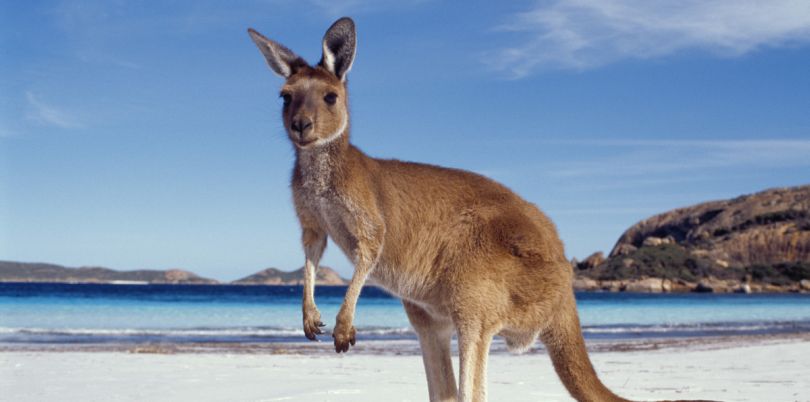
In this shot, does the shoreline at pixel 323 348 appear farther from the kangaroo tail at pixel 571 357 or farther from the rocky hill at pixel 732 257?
the rocky hill at pixel 732 257

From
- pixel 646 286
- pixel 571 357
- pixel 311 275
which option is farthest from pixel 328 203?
pixel 646 286

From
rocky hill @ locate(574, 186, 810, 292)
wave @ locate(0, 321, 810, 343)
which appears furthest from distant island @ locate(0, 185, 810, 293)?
wave @ locate(0, 321, 810, 343)

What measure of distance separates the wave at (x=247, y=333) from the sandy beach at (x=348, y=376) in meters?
4.79

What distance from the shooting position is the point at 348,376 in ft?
32.0

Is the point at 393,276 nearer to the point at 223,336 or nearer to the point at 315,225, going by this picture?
the point at 315,225

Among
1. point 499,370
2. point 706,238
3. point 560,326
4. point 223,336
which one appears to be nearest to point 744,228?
point 706,238

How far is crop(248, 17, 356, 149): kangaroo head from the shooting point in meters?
3.54

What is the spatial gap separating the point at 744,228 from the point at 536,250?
8971 cm

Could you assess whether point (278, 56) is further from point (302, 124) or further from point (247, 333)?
point (247, 333)

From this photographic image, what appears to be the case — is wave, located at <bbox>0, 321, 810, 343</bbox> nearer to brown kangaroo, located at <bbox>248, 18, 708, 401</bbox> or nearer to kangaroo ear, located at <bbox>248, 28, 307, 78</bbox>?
brown kangaroo, located at <bbox>248, 18, 708, 401</bbox>

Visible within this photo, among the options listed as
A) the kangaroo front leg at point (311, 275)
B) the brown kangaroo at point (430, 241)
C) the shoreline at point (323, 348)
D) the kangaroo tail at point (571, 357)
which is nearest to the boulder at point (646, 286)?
the shoreline at point (323, 348)

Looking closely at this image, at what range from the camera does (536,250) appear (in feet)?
13.6

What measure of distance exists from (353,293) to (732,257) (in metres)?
85.6

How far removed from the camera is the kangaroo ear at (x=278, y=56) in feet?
12.1
